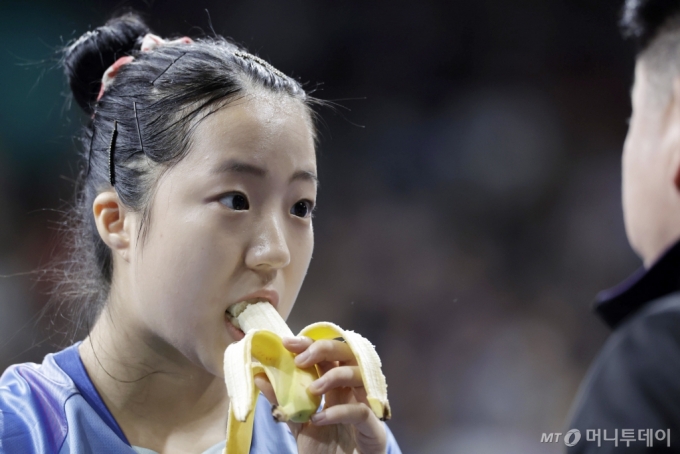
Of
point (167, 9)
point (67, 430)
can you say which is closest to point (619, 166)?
point (167, 9)

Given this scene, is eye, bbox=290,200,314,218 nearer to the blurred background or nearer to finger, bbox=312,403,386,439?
finger, bbox=312,403,386,439

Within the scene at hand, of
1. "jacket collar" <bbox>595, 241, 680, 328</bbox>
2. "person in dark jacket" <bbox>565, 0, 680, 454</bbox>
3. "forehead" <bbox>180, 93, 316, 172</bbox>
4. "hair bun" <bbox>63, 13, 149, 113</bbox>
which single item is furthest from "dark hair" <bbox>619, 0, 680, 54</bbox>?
"hair bun" <bbox>63, 13, 149, 113</bbox>

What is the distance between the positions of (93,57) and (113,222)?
428 millimetres

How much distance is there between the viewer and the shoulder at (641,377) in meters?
0.61

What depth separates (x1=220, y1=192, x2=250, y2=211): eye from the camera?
45.0 inches

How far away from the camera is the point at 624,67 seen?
9.69 ft

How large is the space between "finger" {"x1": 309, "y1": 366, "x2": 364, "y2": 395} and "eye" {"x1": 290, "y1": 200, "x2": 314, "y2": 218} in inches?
13.3

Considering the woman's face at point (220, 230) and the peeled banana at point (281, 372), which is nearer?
the peeled banana at point (281, 372)

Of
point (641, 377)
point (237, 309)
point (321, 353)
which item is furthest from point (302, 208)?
point (641, 377)

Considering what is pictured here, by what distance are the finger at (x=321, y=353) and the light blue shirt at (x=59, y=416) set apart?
365mm

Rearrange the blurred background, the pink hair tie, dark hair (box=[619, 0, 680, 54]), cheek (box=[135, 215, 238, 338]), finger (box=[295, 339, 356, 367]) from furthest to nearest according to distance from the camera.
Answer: the blurred background < the pink hair tie < cheek (box=[135, 215, 238, 338]) < finger (box=[295, 339, 356, 367]) < dark hair (box=[619, 0, 680, 54])

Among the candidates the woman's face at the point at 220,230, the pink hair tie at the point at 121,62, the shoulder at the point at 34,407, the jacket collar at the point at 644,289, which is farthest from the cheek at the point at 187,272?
the jacket collar at the point at 644,289

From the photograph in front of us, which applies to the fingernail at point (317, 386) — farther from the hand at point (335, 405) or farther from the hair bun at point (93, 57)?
the hair bun at point (93, 57)

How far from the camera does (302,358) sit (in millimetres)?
1014
